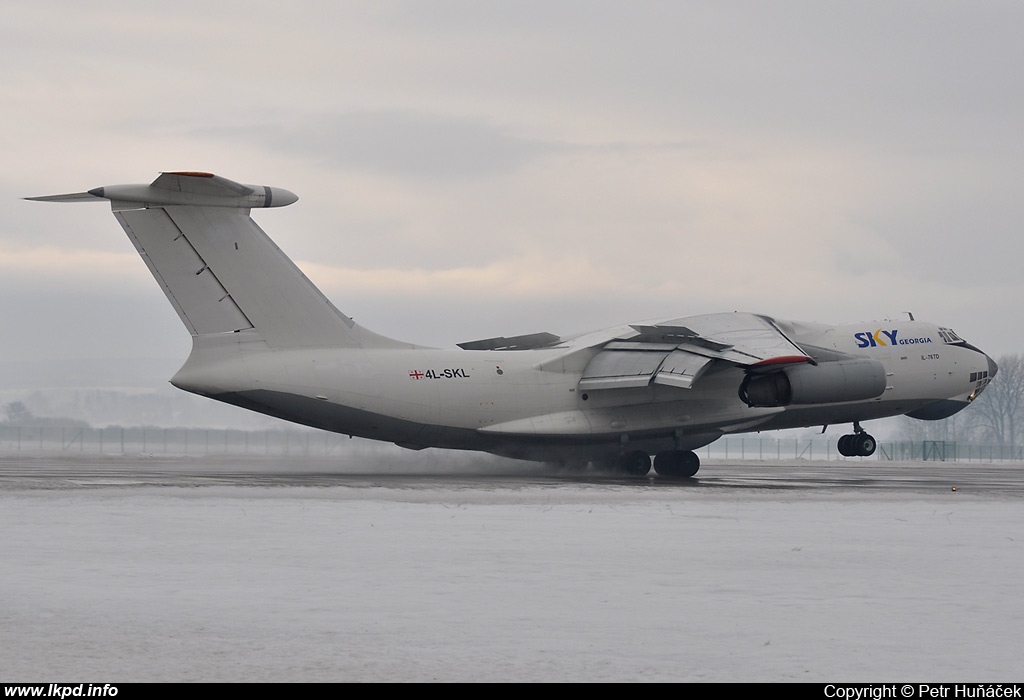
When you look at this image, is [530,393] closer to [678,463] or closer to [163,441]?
[678,463]

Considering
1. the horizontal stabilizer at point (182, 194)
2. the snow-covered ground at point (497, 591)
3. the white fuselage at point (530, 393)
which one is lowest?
the snow-covered ground at point (497, 591)

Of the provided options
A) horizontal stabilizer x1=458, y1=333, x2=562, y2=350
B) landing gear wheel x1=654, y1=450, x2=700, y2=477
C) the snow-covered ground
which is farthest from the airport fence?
the snow-covered ground

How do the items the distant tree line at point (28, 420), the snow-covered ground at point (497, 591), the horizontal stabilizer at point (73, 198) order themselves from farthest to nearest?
the distant tree line at point (28, 420) < the horizontal stabilizer at point (73, 198) < the snow-covered ground at point (497, 591)

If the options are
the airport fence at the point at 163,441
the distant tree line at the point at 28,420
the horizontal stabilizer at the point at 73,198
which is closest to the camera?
the horizontal stabilizer at the point at 73,198

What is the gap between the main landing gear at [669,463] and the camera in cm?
2492

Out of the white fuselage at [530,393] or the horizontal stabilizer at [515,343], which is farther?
the horizontal stabilizer at [515,343]

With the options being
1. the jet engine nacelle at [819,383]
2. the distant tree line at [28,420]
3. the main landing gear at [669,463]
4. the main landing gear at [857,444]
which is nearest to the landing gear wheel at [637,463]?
the main landing gear at [669,463]

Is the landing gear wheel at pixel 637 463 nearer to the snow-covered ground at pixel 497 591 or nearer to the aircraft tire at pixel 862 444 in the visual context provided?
the aircraft tire at pixel 862 444

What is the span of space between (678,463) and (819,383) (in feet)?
11.2

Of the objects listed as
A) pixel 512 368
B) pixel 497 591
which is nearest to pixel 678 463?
pixel 512 368

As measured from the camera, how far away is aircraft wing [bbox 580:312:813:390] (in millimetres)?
22781

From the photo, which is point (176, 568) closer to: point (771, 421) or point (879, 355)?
point (771, 421)

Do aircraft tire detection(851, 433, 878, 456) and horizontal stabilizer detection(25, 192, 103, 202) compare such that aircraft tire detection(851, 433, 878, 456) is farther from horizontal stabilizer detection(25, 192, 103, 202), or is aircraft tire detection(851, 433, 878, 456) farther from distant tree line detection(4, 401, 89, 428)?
distant tree line detection(4, 401, 89, 428)

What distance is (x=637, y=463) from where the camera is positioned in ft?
81.8
